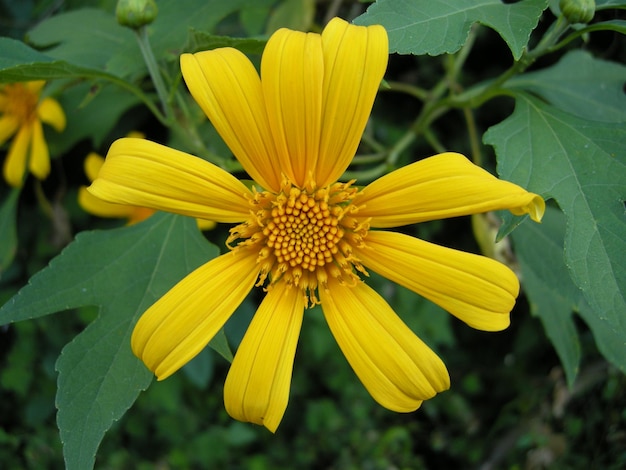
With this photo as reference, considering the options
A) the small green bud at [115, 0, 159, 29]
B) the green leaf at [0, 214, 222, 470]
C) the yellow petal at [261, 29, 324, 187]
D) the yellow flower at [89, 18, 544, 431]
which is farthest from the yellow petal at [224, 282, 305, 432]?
the small green bud at [115, 0, 159, 29]

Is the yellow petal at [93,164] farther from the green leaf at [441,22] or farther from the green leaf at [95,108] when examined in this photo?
the green leaf at [441,22]

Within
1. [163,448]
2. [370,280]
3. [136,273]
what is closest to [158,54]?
[136,273]

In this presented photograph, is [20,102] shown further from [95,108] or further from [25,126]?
[95,108]

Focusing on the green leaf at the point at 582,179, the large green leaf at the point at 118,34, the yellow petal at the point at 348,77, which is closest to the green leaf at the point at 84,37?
the large green leaf at the point at 118,34

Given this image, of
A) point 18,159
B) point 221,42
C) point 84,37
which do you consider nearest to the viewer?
point 221,42

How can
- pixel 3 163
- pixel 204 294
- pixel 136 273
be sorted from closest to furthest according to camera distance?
pixel 204 294 < pixel 136 273 < pixel 3 163

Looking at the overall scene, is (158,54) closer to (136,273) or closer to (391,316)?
(136,273)

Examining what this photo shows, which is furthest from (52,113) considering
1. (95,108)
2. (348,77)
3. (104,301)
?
(348,77)
